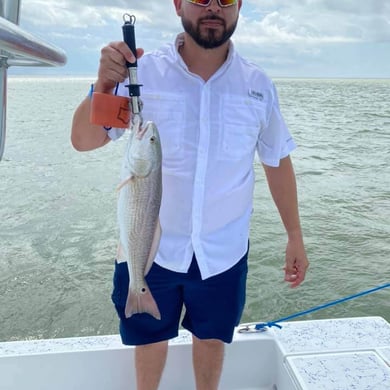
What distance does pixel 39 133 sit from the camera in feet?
55.3

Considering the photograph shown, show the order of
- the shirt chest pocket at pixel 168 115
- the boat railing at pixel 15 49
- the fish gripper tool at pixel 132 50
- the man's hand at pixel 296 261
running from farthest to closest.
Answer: the man's hand at pixel 296 261 < the shirt chest pocket at pixel 168 115 < the fish gripper tool at pixel 132 50 < the boat railing at pixel 15 49

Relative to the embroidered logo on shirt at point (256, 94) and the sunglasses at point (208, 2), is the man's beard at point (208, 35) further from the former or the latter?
the embroidered logo on shirt at point (256, 94)

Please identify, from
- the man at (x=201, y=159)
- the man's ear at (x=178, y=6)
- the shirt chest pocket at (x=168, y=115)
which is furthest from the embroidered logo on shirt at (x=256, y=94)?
the man's ear at (x=178, y=6)

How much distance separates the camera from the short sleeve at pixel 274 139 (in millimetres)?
2160

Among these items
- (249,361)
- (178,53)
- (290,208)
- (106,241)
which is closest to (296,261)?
(290,208)

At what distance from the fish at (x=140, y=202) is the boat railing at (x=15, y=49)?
37 centimetres

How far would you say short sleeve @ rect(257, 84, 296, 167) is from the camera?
2.16 meters

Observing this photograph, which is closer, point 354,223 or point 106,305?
point 106,305

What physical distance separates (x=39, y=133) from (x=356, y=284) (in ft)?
44.9

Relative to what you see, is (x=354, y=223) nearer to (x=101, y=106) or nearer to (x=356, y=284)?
(x=356, y=284)

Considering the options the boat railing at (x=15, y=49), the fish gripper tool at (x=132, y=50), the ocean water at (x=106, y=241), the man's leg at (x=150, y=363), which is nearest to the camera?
the boat railing at (x=15, y=49)

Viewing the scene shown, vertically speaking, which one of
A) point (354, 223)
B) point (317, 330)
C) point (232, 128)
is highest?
point (232, 128)

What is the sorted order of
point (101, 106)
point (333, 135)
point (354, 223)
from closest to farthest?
1. point (101, 106)
2. point (354, 223)
3. point (333, 135)

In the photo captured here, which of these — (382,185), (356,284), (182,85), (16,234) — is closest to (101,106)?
(182,85)
